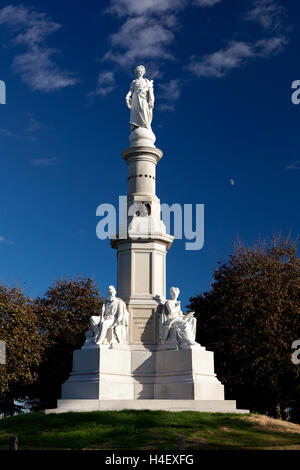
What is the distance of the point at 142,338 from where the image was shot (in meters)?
22.3

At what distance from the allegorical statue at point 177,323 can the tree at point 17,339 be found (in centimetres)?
1227

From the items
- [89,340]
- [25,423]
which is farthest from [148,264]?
[25,423]

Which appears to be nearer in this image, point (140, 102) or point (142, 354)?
point (142, 354)

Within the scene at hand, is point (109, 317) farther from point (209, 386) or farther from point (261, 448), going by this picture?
point (261, 448)

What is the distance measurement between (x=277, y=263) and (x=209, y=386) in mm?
14167

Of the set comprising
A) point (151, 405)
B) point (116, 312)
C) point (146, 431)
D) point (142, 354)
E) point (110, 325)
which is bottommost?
point (146, 431)

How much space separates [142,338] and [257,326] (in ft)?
35.3

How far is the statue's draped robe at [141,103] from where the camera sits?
25.5 m

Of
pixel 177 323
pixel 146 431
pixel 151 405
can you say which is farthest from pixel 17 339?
pixel 146 431

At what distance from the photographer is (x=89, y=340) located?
70.5 ft
